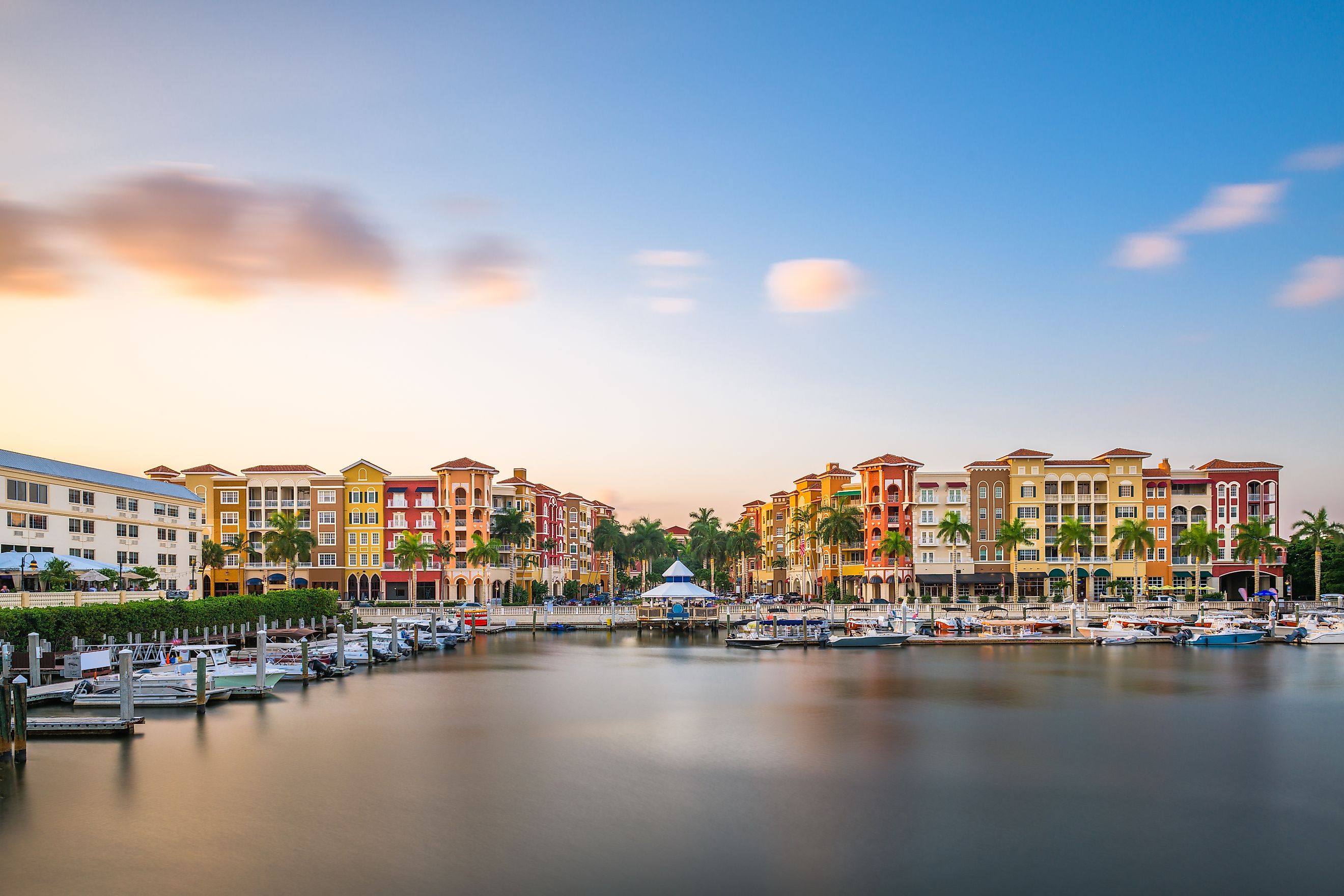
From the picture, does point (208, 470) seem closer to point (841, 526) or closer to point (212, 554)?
point (212, 554)

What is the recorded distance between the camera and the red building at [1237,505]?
116 meters

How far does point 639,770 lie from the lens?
34.2m

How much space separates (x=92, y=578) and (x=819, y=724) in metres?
50.9

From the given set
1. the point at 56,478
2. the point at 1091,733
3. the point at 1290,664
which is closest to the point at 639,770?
the point at 1091,733

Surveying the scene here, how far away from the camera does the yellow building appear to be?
12325 centimetres

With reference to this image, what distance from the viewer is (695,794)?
30844 mm

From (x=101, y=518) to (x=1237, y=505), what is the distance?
11891 centimetres

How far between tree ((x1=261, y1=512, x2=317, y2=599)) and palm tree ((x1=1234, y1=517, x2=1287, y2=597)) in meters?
106

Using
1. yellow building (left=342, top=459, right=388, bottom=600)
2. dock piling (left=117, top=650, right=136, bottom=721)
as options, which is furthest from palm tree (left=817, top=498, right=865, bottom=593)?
dock piling (left=117, top=650, right=136, bottom=721)

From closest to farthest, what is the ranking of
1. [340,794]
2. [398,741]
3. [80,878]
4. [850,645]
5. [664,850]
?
[80,878] < [664,850] < [340,794] < [398,741] < [850,645]

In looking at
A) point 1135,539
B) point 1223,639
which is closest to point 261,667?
point 1223,639

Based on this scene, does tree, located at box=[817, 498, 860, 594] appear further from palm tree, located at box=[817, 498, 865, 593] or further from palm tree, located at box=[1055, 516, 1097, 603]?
palm tree, located at box=[1055, 516, 1097, 603]

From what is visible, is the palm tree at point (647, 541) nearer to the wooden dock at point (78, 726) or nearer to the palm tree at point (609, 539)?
the palm tree at point (609, 539)

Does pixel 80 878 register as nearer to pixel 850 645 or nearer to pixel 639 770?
pixel 639 770
